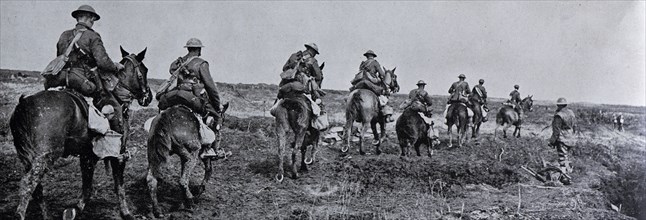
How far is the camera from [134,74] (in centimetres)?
651

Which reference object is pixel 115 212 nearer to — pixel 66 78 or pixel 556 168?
pixel 66 78

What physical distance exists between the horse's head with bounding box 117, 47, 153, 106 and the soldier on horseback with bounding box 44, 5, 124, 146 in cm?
43

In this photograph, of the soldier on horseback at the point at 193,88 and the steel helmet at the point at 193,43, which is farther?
the steel helmet at the point at 193,43

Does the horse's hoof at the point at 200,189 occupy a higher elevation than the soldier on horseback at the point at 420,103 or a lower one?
lower

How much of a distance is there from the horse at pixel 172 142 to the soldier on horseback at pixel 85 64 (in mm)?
612

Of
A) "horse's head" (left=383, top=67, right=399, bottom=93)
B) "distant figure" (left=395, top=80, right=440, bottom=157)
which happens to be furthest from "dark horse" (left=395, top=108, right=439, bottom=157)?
"horse's head" (left=383, top=67, right=399, bottom=93)

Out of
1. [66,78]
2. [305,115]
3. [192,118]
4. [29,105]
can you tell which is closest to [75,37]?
[66,78]

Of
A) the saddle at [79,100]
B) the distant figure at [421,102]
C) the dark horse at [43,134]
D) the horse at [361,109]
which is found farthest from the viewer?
the distant figure at [421,102]

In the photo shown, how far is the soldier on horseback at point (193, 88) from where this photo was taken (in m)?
6.53

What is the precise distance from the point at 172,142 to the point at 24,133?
171cm

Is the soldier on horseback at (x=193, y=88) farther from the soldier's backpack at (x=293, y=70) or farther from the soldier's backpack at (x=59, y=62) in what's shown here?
the soldier's backpack at (x=293, y=70)

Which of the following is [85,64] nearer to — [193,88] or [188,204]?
[193,88]

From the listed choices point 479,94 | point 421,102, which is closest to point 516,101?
point 479,94

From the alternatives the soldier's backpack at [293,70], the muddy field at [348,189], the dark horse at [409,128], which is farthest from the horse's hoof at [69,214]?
the dark horse at [409,128]
